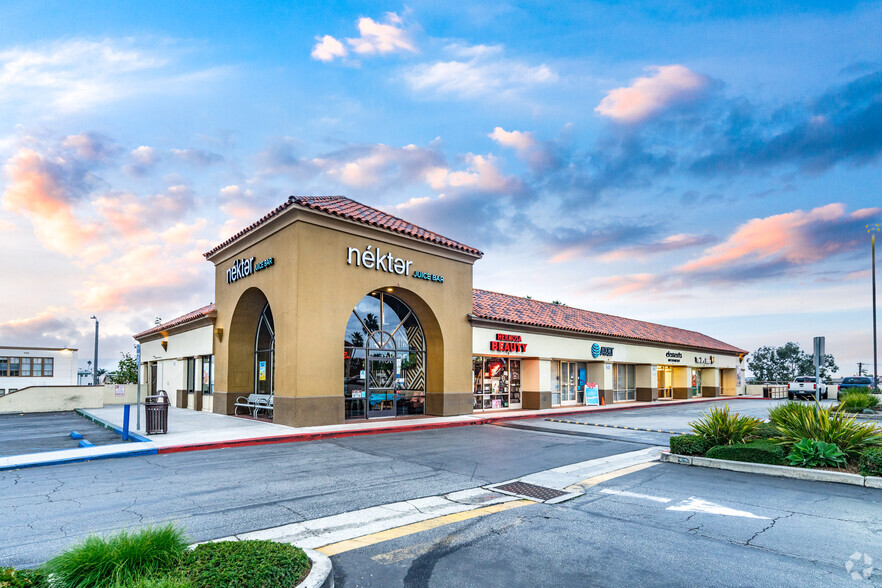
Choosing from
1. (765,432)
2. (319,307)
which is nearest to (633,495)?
(765,432)

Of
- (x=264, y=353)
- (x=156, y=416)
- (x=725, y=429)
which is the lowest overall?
(x=156, y=416)

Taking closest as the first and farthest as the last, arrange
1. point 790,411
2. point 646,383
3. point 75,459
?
point 75,459 < point 790,411 < point 646,383

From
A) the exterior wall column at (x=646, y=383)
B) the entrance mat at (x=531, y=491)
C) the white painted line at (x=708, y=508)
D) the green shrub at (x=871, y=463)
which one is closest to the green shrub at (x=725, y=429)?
the green shrub at (x=871, y=463)

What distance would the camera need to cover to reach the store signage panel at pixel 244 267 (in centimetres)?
1889

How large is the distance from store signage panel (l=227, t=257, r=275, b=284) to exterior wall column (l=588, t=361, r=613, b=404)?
64.9 feet

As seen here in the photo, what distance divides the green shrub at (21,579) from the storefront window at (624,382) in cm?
3195

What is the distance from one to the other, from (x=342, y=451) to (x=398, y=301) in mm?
9212

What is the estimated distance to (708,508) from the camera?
7832mm

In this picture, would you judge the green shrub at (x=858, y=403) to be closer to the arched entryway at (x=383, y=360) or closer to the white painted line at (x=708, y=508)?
the arched entryway at (x=383, y=360)

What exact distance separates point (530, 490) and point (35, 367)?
6922 cm

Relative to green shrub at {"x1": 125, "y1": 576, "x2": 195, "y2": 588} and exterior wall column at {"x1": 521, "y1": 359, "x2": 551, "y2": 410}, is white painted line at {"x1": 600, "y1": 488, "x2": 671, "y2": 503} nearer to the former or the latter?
green shrub at {"x1": 125, "y1": 576, "x2": 195, "y2": 588}

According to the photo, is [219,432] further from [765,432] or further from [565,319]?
[565,319]

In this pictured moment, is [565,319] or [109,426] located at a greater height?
[565,319]

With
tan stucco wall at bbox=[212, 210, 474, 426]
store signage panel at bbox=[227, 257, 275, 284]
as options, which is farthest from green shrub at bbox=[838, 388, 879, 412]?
store signage panel at bbox=[227, 257, 275, 284]
